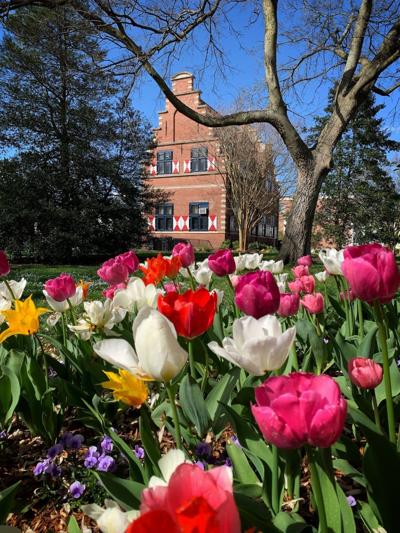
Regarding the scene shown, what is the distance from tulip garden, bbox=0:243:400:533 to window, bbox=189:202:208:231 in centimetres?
2054

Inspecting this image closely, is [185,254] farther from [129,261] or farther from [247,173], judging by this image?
[247,173]

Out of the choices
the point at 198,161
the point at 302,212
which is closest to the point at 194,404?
the point at 302,212

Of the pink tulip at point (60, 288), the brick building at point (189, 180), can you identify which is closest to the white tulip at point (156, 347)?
the pink tulip at point (60, 288)

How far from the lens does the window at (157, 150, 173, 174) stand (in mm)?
23344

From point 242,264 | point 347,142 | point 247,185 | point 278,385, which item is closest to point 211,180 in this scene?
point 247,185

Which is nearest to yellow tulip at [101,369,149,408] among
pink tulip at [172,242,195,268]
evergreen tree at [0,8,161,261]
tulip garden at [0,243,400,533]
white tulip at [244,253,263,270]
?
tulip garden at [0,243,400,533]

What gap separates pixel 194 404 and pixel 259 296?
30 centimetres

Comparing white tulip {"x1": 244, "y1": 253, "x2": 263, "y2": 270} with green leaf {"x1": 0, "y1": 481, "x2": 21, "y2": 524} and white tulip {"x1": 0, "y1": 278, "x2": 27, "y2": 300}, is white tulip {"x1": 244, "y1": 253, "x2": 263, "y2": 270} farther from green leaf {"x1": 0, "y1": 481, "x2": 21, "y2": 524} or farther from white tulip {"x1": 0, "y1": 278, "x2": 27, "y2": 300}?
green leaf {"x1": 0, "y1": 481, "x2": 21, "y2": 524}

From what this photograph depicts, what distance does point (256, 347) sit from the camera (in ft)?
2.19

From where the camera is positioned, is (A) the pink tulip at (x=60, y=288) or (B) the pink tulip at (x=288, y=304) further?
(A) the pink tulip at (x=60, y=288)

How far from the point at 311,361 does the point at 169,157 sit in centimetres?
2281

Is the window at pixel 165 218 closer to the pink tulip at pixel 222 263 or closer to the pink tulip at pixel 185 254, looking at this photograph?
the pink tulip at pixel 185 254

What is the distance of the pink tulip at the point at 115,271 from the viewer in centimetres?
152

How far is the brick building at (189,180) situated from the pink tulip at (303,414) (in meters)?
20.8
